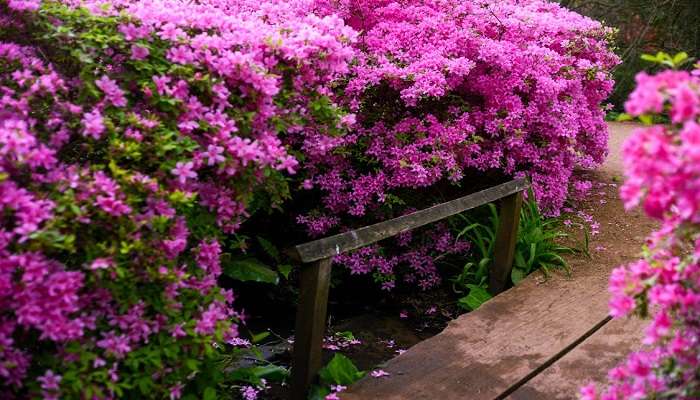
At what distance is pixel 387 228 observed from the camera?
11.1 ft

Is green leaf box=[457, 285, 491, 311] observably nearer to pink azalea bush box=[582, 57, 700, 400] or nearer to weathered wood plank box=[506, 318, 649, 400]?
weathered wood plank box=[506, 318, 649, 400]

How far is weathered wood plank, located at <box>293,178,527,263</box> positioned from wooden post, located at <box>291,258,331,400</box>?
0.07 meters

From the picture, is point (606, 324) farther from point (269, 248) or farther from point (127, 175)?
point (127, 175)

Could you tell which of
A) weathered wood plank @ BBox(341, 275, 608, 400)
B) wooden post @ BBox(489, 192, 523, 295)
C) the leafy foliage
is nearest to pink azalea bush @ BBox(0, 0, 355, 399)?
weathered wood plank @ BBox(341, 275, 608, 400)

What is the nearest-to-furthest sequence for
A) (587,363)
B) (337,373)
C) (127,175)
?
1. (127,175)
2. (337,373)
3. (587,363)

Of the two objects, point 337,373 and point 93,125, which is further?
point 337,373

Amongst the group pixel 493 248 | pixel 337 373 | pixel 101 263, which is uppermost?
pixel 101 263

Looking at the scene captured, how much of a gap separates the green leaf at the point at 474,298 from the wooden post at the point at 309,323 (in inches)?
57.1

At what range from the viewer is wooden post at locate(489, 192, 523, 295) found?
13.9ft

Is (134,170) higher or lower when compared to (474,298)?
higher

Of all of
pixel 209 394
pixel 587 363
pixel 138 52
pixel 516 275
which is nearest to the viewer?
pixel 138 52

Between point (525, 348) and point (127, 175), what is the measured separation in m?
2.08

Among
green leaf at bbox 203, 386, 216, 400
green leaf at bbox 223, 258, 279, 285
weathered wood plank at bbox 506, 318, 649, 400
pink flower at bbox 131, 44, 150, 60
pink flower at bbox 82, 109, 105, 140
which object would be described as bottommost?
green leaf at bbox 203, 386, 216, 400

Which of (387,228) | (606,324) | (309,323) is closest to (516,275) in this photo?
(606,324)
